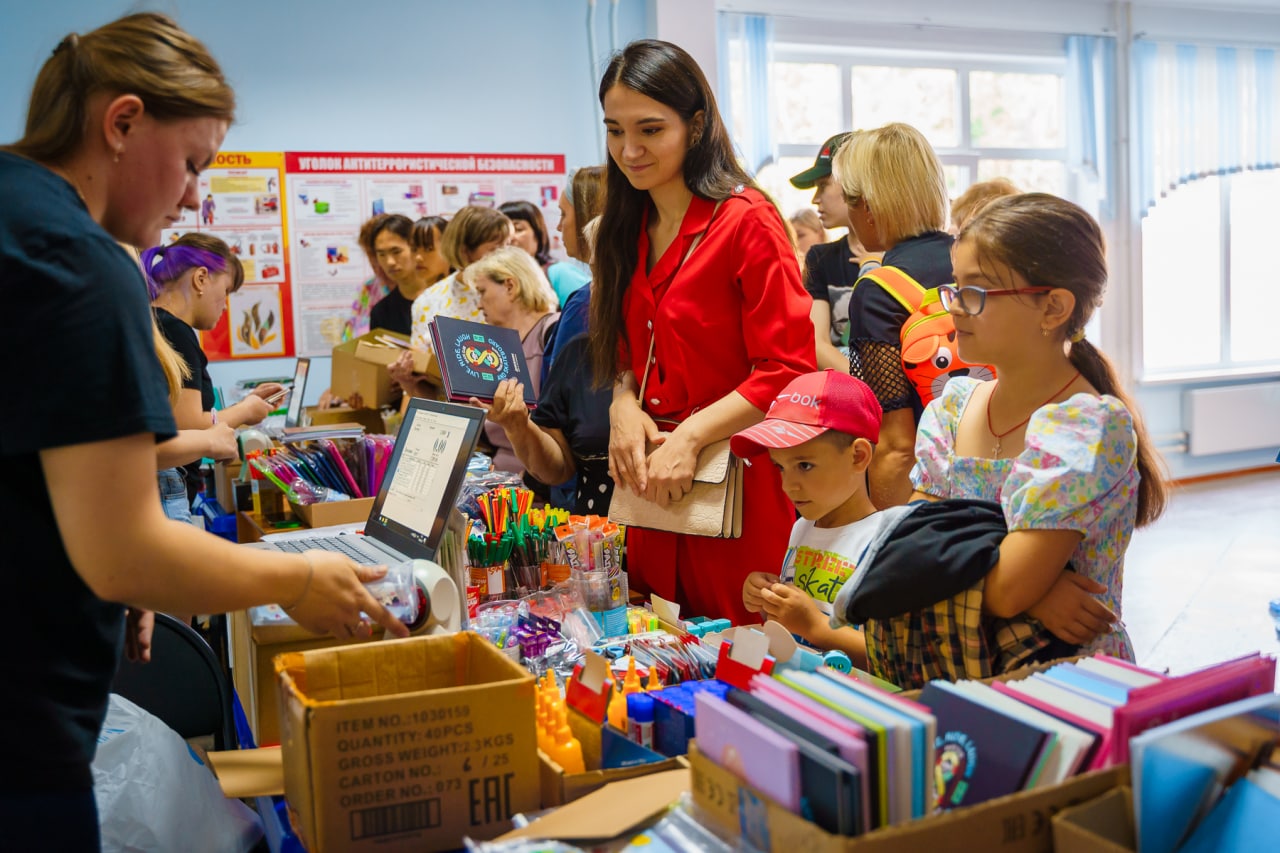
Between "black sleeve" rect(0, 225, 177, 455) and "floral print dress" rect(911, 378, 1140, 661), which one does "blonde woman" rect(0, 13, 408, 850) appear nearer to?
"black sleeve" rect(0, 225, 177, 455)

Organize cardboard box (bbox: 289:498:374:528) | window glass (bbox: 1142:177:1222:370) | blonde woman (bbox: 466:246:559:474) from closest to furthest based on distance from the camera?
cardboard box (bbox: 289:498:374:528), blonde woman (bbox: 466:246:559:474), window glass (bbox: 1142:177:1222:370)

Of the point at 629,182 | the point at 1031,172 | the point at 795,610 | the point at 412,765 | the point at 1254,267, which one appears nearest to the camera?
the point at 412,765

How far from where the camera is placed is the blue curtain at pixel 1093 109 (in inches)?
297

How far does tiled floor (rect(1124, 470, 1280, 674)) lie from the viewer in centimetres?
437

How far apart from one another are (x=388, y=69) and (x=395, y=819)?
542cm

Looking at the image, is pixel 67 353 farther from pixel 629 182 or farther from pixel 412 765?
pixel 629 182

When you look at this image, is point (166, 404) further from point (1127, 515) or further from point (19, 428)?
point (1127, 515)

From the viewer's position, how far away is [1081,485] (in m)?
1.42

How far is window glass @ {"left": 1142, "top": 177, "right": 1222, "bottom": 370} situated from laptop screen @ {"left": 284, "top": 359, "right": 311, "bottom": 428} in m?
6.03

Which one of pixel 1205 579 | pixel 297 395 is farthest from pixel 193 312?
pixel 1205 579

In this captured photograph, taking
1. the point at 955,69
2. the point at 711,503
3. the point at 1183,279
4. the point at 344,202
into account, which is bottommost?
the point at 711,503

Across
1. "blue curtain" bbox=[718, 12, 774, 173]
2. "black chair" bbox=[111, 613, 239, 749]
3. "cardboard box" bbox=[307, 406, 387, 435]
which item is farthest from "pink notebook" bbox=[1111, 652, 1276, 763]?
"blue curtain" bbox=[718, 12, 774, 173]

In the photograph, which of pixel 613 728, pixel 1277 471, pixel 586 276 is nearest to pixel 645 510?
pixel 613 728

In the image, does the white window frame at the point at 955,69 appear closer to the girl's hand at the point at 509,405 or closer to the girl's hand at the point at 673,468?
the girl's hand at the point at 509,405
